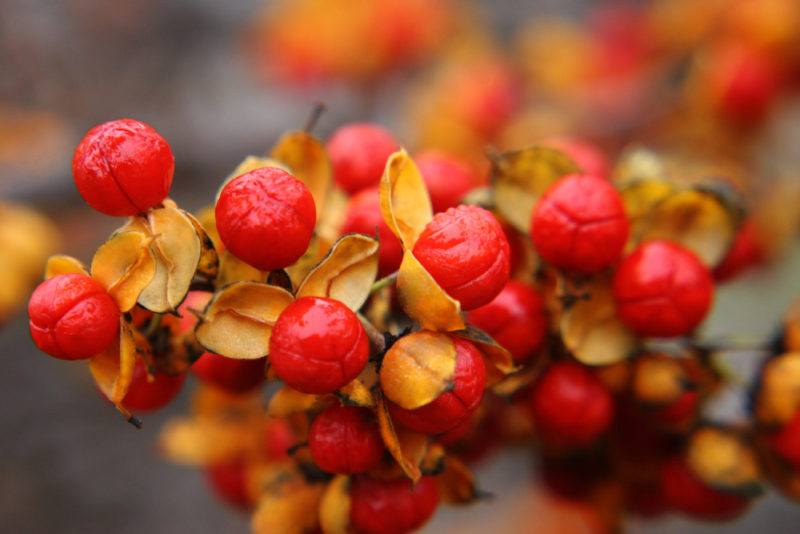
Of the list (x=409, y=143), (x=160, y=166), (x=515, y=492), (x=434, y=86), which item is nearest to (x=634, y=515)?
(x=515, y=492)

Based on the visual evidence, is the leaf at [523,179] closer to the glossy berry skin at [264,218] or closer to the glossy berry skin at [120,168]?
the glossy berry skin at [264,218]

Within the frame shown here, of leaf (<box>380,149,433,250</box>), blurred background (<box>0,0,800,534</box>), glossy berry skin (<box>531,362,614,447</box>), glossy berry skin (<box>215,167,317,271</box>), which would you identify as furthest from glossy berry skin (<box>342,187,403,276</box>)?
blurred background (<box>0,0,800,534</box>)

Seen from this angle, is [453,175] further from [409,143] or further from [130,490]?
[130,490]

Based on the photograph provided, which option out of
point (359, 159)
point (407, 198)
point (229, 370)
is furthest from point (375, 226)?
point (229, 370)

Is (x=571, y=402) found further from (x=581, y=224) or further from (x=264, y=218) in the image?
(x=264, y=218)

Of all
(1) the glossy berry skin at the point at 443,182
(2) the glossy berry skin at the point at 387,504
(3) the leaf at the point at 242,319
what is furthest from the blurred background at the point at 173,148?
(3) the leaf at the point at 242,319
